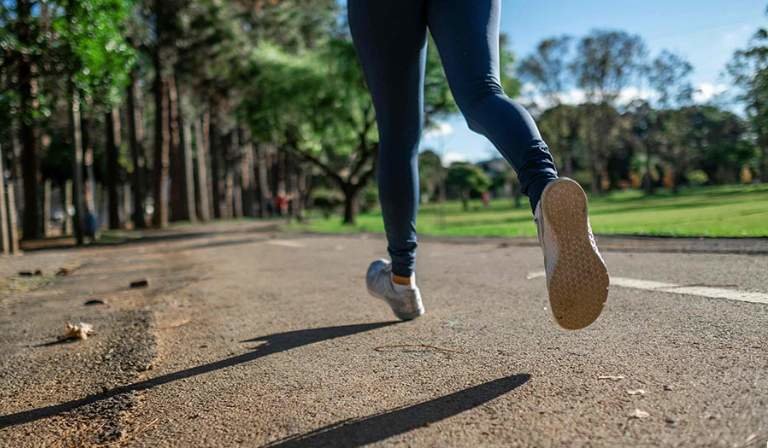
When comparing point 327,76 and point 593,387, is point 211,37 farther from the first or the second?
point 593,387

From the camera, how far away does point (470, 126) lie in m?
2.06

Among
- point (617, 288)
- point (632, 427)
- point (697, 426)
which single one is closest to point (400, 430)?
point (632, 427)

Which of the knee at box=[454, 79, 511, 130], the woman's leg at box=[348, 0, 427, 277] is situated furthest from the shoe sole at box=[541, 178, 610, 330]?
the woman's leg at box=[348, 0, 427, 277]

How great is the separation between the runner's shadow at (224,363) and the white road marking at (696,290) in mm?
1313

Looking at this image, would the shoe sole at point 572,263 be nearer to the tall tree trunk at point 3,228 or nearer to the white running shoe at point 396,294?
the white running shoe at point 396,294

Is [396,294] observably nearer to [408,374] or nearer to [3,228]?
[408,374]

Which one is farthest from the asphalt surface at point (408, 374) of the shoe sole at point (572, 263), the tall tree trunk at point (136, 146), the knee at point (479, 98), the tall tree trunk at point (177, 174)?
the tall tree trunk at point (177, 174)

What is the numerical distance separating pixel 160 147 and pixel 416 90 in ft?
87.6

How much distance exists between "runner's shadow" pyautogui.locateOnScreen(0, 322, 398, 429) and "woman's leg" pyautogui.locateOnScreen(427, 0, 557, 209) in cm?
103

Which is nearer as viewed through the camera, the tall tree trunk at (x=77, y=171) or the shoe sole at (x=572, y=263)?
the shoe sole at (x=572, y=263)

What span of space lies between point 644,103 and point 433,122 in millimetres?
32302

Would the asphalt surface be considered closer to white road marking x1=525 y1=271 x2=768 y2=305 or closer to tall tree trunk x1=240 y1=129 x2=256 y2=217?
white road marking x1=525 y1=271 x2=768 y2=305

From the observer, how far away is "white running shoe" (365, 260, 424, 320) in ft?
8.55

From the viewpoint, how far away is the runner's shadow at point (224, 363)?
68.8 inches
